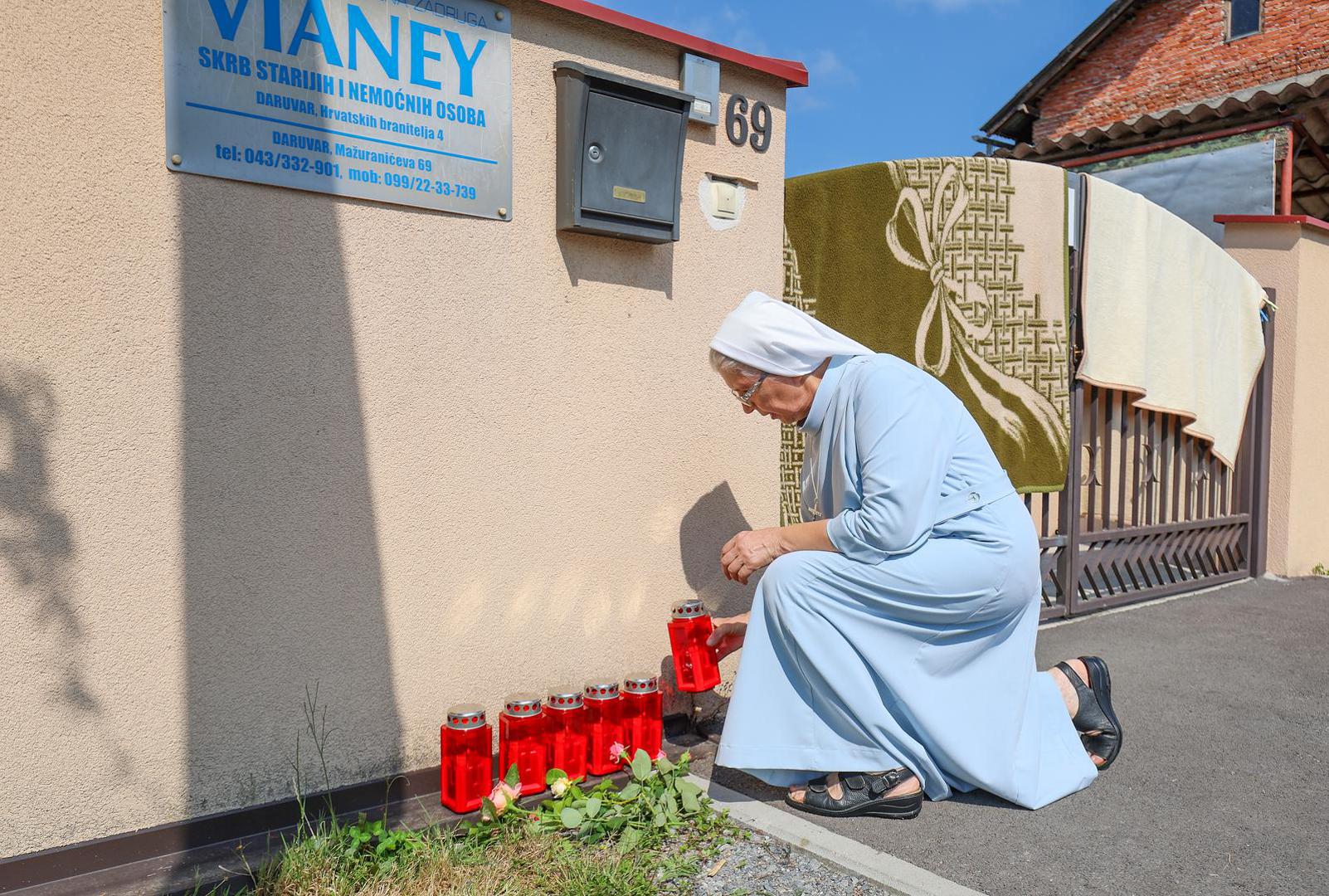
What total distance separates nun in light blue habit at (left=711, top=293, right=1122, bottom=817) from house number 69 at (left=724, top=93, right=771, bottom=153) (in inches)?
36.6

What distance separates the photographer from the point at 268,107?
254 centimetres

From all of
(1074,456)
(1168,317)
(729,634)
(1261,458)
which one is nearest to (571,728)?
(729,634)

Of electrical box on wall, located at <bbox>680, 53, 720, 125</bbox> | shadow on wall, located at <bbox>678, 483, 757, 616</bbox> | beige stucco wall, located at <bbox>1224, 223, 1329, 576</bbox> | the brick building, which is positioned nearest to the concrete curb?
shadow on wall, located at <bbox>678, 483, 757, 616</bbox>

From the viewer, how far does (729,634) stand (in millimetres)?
3184

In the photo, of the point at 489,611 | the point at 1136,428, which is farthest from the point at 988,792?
the point at 1136,428

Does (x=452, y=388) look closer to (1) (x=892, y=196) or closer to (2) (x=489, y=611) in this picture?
(2) (x=489, y=611)

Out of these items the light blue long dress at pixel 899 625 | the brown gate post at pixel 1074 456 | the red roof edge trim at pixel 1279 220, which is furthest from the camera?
the red roof edge trim at pixel 1279 220

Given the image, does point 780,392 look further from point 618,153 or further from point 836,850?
point 836,850

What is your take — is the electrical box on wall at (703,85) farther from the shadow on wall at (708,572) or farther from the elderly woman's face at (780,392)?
the shadow on wall at (708,572)

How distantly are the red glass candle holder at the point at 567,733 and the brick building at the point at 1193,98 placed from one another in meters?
8.02

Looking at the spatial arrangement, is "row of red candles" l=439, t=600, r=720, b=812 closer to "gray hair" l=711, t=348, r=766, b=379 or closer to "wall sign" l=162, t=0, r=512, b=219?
"gray hair" l=711, t=348, r=766, b=379

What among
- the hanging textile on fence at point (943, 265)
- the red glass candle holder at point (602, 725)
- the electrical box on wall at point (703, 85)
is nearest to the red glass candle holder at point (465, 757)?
the red glass candle holder at point (602, 725)

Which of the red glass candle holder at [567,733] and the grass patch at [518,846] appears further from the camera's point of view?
the red glass candle holder at [567,733]

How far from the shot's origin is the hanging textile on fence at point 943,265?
4430mm
